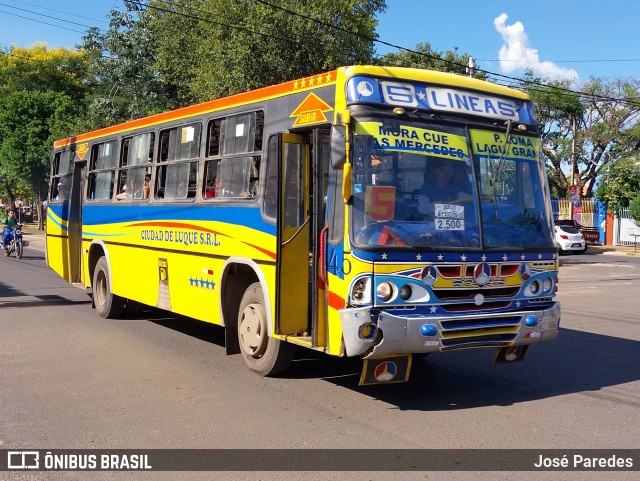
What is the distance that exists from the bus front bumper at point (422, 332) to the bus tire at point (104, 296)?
668cm

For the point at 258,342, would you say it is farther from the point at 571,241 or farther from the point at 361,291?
the point at 571,241

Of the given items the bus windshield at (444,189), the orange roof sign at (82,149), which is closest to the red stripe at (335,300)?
the bus windshield at (444,189)

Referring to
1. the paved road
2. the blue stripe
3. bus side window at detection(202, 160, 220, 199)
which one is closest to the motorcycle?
the blue stripe

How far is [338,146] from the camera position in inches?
245

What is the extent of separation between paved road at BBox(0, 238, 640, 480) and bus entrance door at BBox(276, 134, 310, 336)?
0.76 m

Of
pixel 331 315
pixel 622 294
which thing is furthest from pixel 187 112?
pixel 622 294

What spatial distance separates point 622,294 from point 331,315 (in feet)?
42.2

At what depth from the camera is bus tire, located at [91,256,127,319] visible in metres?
11.9

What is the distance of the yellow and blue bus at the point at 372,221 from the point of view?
6258 mm

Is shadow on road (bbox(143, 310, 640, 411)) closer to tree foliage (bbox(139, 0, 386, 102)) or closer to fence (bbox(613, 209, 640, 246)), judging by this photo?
tree foliage (bbox(139, 0, 386, 102))

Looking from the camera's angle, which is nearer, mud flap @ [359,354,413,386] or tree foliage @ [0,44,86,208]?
mud flap @ [359,354,413,386]

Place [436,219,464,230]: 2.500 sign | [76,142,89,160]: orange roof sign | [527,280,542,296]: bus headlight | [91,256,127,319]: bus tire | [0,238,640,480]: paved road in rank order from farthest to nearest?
[76,142,89,160]: orange roof sign < [91,256,127,319]: bus tire < [527,280,542,296]: bus headlight < [436,219,464,230]: 2.500 sign < [0,238,640,480]: paved road

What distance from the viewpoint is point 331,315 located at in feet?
21.3

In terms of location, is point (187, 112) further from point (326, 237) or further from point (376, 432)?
point (376, 432)
